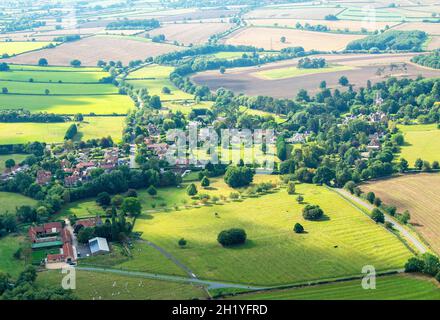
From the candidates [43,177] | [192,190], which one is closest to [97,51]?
[43,177]

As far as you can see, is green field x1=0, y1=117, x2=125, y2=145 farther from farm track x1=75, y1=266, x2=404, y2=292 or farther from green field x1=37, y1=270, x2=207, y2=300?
green field x1=37, y1=270, x2=207, y2=300

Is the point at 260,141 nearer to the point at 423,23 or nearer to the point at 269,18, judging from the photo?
the point at 423,23

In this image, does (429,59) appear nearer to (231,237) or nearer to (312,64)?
(312,64)

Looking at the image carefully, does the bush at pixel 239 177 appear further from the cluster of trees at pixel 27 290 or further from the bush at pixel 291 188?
the cluster of trees at pixel 27 290

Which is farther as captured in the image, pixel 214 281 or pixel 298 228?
pixel 298 228

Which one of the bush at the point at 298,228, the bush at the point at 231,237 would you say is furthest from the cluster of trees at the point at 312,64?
the bush at the point at 231,237

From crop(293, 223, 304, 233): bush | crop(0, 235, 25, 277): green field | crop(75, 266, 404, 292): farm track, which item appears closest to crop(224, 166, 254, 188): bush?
crop(293, 223, 304, 233): bush

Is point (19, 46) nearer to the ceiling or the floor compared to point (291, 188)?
nearer to the ceiling
